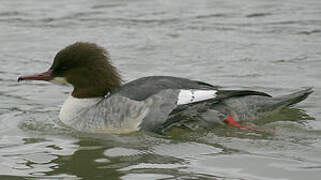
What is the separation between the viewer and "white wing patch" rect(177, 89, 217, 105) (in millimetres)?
7145

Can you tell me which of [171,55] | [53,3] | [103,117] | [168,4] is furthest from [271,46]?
[53,3]

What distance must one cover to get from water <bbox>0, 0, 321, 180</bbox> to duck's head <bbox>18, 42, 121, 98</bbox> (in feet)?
1.78

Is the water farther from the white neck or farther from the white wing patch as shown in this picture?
the white wing patch

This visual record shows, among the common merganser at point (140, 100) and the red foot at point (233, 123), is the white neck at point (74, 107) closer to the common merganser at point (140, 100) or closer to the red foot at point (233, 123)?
the common merganser at point (140, 100)

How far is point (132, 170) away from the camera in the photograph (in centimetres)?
611

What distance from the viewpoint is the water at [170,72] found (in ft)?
20.5

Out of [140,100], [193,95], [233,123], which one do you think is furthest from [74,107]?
[233,123]

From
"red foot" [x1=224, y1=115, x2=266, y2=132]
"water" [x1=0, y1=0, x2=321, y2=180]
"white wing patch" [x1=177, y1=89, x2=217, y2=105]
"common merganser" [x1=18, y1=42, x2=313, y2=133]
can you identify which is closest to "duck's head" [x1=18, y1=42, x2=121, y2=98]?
"common merganser" [x1=18, y1=42, x2=313, y2=133]

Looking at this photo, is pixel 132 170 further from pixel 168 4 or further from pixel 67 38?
pixel 168 4

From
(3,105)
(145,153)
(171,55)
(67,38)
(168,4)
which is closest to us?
(145,153)

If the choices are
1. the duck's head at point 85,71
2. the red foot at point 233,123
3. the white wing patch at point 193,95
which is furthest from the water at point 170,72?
the duck's head at point 85,71

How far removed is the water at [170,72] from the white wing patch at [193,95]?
0.35m

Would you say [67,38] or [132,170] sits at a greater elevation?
[67,38]

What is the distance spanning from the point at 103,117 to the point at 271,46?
4409 mm
